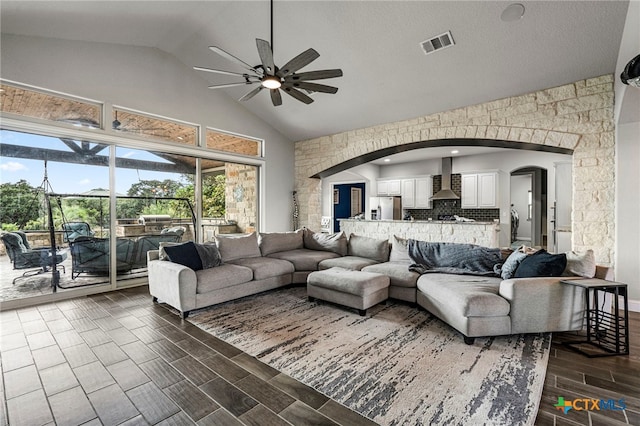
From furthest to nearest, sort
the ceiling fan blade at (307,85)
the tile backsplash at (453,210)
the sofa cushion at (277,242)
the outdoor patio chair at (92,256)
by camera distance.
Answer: the tile backsplash at (453,210) < the sofa cushion at (277,242) < the outdoor patio chair at (92,256) < the ceiling fan blade at (307,85)

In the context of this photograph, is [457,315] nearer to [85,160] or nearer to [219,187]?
[219,187]

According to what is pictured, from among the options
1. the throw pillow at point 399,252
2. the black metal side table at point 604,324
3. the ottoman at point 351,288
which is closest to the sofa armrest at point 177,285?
the ottoman at point 351,288

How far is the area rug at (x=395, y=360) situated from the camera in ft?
5.93

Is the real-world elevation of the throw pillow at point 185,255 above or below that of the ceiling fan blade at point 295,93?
below

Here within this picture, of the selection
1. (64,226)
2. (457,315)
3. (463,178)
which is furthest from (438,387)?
(463,178)

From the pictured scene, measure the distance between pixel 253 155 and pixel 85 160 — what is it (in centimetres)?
301

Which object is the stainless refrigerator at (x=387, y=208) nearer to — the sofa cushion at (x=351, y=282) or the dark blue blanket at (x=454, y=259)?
the dark blue blanket at (x=454, y=259)

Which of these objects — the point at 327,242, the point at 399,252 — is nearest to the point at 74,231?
the point at 327,242

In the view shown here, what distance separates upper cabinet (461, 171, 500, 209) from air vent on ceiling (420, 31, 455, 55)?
4.96m

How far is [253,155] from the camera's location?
21.2 feet

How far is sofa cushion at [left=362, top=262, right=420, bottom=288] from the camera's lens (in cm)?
358

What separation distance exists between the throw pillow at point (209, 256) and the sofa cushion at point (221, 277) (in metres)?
0.10

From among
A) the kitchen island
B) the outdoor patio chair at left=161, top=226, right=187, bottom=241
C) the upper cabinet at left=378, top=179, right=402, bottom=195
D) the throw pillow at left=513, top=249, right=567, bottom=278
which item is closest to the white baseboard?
the throw pillow at left=513, top=249, right=567, bottom=278

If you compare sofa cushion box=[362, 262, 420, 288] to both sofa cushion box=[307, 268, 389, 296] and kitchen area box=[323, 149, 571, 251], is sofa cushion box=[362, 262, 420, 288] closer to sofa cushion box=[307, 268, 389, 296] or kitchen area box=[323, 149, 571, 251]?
sofa cushion box=[307, 268, 389, 296]
